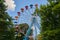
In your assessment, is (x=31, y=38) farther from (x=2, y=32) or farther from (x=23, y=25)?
(x=2, y=32)

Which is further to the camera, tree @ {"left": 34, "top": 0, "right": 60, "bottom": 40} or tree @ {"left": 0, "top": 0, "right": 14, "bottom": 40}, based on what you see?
tree @ {"left": 0, "top": 0, "right": 14, "bottom": 40}

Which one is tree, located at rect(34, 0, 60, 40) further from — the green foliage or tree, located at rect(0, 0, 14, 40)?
tree, located at rect(0, 0, 14, 40)

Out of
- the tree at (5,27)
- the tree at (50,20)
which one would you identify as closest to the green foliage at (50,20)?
the tree at (50,20)

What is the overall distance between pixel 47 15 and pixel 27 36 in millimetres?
10761

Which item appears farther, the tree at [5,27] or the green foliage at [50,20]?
the tree at [5,27]

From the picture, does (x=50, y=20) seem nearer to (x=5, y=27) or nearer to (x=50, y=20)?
(x=50, y=20)

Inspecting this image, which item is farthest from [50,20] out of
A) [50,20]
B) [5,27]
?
[5,27]

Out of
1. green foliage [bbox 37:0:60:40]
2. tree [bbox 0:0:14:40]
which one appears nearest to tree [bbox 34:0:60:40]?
green foliage [bbox 37:0:60:40]

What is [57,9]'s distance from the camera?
12.1 meters

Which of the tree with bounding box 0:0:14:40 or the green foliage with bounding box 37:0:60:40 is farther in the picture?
the tree with bounding box 0:0:14:40

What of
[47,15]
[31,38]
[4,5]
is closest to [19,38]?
[31,38]

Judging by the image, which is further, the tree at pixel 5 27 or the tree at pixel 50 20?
the tree at pixel 5 27

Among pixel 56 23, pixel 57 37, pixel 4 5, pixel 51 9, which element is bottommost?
pixel 57 37

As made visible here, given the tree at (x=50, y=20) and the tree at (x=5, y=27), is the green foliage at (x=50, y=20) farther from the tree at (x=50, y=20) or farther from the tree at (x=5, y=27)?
the tree at (x=5, y=27)
